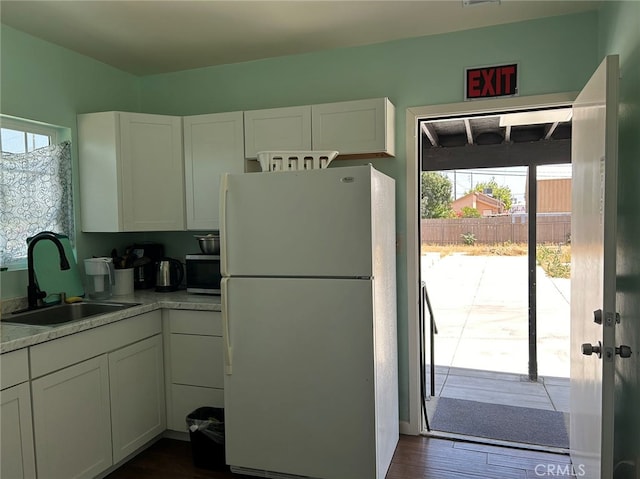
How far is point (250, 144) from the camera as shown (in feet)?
9.77

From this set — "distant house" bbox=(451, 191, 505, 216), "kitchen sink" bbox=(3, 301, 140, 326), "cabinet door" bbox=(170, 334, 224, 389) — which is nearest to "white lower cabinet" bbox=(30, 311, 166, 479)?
"cabinet door" bbox=(170, 334, 224, 389)

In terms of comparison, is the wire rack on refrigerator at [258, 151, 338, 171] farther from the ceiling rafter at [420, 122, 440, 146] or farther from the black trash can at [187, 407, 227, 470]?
the ceiling rafter at [420, 122, 440, 146]

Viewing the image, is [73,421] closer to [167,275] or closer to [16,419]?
[16,419]

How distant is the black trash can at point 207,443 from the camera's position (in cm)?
258

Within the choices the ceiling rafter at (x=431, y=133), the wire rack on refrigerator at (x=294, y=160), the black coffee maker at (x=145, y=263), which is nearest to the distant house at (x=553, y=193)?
the ceiling rafter at (x=431, y=133)

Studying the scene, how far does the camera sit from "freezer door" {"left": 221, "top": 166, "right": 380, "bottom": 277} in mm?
2207

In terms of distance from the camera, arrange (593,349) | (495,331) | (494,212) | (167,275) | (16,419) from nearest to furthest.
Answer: (593,349) → (16,419) → (167,275) → (494,212) → (495,331)

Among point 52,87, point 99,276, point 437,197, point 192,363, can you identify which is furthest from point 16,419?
point 437,197

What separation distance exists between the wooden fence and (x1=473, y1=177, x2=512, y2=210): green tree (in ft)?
0.55

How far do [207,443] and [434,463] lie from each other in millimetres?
1284

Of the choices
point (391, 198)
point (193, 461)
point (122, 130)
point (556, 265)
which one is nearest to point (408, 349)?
point (391, 198)

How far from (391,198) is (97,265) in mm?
1890

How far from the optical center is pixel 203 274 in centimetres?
304

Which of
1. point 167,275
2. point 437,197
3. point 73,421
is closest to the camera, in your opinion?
point 73,421
